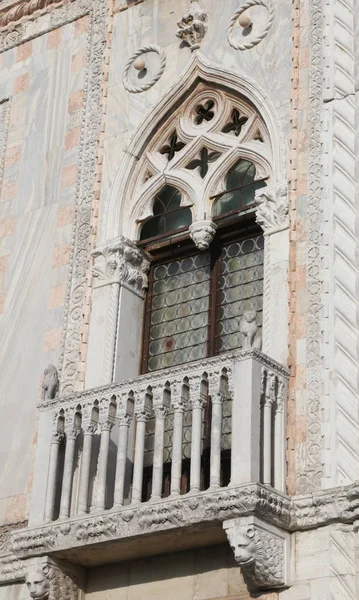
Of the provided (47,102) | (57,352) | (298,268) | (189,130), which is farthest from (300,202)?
(47,102)

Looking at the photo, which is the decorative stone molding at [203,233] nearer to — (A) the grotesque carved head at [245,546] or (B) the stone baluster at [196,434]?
(B) the stone baluster at [196,434]

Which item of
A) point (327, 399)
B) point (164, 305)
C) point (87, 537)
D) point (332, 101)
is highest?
point (332, 101)

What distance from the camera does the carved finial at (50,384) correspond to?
454 inches

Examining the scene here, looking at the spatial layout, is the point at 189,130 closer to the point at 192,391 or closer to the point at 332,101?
the point at 332,101

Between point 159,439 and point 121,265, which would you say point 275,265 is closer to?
point 121,265

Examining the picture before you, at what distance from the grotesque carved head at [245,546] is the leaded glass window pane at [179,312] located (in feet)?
7.69

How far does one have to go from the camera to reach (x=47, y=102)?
1385cm

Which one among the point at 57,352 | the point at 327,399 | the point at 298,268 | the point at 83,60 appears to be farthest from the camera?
the point at 83,60

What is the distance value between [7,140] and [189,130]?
2356 mm

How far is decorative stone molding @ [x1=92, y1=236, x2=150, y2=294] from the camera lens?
40.4 ft

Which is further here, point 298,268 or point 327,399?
point 298,268

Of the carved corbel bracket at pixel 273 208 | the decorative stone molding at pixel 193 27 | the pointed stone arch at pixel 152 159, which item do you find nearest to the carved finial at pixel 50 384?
the pointed stone arch at pixel 152 159

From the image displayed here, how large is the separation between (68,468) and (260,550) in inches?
76.1

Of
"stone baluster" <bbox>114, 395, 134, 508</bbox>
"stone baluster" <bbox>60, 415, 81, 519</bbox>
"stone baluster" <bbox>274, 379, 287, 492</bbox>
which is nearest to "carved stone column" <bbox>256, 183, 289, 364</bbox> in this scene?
"stone baluster" <bbox>274, 379, 287, 492</bbox>
